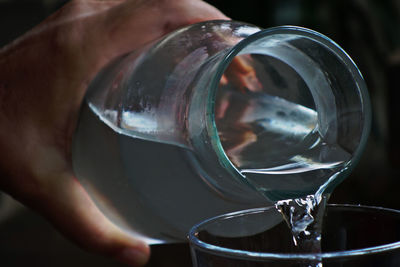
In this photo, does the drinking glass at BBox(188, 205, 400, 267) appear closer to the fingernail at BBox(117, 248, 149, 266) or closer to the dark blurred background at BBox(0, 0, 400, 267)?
the fingernail at BBox(117, 248, 149, 266)

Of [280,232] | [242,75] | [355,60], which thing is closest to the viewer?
[280,232]

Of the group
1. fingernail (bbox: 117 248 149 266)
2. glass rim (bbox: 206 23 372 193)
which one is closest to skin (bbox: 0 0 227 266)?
fingernail (bbox: 117 248 149 266)

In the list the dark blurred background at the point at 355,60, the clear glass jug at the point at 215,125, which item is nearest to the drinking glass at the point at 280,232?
the clear glass jug at the point at 215,125

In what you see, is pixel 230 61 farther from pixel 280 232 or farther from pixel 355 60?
pixel 355 60

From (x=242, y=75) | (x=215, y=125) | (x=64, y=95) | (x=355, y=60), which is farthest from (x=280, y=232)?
(x=355, y=60)

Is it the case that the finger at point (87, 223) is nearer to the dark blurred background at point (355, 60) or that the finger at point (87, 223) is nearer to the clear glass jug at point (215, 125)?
the clear glass jug at point (215, 125)

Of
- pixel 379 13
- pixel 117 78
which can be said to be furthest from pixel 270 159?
pixel 379 13

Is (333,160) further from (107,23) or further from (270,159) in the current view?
(107,23)
